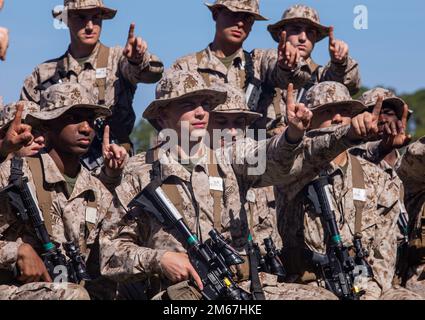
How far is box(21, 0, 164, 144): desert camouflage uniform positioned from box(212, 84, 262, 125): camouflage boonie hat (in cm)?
86

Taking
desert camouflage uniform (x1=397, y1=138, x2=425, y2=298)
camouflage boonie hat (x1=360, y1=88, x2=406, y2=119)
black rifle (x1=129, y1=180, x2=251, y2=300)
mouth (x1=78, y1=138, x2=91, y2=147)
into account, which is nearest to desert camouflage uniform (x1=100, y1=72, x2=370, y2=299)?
black rifle (x1=129, y1=180, x2=251, y2=300)

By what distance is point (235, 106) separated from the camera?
1542cm

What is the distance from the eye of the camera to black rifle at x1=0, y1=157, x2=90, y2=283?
533 inches

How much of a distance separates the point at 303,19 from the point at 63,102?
11.6 ft

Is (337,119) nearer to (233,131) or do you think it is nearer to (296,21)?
(233,131)

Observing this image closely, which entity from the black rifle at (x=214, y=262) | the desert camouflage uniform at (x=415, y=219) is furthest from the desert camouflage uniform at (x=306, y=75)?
the black rifle at (x=214, y=262)

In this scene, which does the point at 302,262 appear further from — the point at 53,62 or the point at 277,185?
the point at 53,62

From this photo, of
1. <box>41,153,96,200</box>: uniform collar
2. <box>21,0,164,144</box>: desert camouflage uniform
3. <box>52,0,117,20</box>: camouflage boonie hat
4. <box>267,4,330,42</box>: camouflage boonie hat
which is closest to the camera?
<box>41,153,96,200</box>: uniform collar

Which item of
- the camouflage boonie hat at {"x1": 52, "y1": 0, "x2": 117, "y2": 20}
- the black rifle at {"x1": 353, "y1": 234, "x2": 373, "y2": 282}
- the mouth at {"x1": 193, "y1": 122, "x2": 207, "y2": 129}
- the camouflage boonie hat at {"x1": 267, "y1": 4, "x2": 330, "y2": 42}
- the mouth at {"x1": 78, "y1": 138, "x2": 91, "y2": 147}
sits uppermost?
the camouflage boonie hat at {"x1": 52, "y1": 0, "x2": 117, "y2": 20}

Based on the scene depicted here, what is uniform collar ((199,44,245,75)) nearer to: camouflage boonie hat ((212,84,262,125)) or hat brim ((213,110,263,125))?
camouflage boonie hat ((212,84,262,125))

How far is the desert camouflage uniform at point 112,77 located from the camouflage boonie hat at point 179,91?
1980mm

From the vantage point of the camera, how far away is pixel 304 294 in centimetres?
1297

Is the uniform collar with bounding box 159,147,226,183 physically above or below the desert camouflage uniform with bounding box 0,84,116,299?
above
